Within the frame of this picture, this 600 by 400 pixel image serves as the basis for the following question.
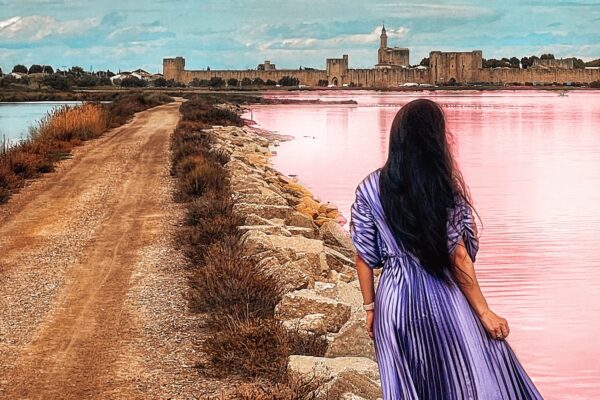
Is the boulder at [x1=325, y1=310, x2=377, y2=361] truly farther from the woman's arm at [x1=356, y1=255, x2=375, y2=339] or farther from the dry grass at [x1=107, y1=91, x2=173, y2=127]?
the dry grass at [x1=107, y1=91, x2=173, y2=127]

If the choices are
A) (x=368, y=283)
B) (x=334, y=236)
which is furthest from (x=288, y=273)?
(x=334, y=236)

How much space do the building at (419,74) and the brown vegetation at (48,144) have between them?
8614 centimetres

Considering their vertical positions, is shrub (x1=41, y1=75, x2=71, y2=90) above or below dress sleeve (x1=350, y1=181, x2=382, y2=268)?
above

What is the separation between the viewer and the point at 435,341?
9.93 feet

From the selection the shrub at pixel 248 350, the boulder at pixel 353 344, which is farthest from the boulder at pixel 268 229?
the boulder at pixel 353 344

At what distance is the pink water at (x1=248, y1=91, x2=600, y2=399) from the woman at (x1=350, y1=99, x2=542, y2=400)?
0.35m

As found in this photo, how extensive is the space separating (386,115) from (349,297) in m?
42.0

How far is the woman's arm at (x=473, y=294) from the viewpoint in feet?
9.99

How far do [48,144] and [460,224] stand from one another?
16.9 m

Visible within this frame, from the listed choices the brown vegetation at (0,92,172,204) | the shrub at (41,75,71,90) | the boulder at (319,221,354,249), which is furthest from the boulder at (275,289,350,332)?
the shrub at (41,75,71,90)

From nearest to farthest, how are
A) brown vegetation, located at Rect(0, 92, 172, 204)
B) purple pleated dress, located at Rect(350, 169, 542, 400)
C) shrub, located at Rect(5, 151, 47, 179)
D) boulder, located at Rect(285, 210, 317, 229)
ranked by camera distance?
purple pleated dress, located at Rect(350, 169, 542, 400)
boulder, located at Rect(285, 210, 317, 229)
brown vegetation, located at Rect(0, 92, 172, 204)
shrub, located at Rect(5, 151, 47, 179)

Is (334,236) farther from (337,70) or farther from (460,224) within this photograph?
(337,70)

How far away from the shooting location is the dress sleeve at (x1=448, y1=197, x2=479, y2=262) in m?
3.08

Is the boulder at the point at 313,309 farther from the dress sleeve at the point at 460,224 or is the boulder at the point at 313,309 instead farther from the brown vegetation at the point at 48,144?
the brown vegetation at the point at 48,144
